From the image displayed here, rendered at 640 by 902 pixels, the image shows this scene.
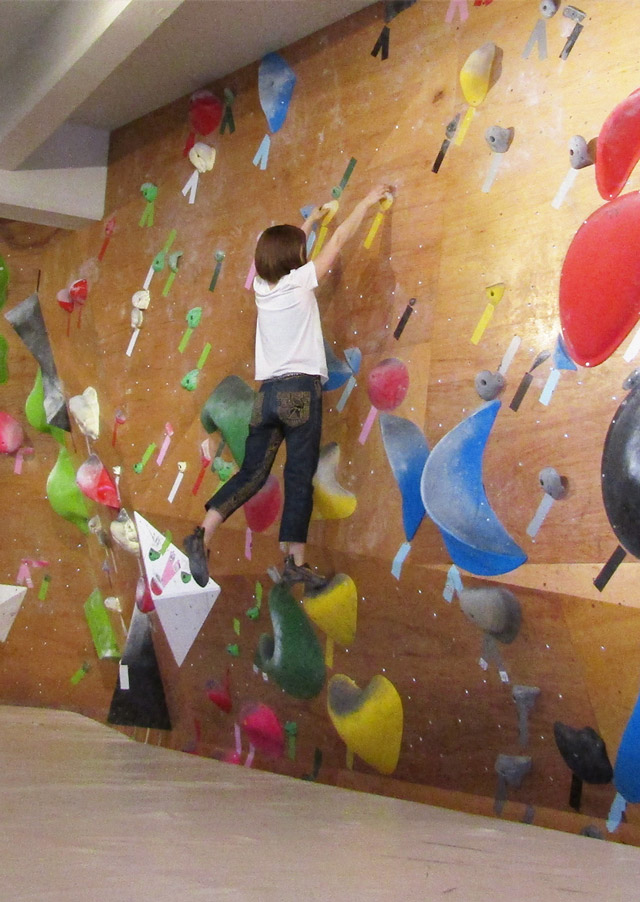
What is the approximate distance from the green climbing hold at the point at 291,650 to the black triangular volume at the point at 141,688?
0.71m

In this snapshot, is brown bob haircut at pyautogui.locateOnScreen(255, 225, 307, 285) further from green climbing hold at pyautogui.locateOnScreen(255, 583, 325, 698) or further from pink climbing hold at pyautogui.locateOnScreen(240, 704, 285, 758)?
pink climbing hold at pyautogui.locateOnScreen(240, 704, 285, 758)

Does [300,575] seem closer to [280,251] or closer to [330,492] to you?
[330,492]

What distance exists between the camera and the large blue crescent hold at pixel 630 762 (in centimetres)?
190

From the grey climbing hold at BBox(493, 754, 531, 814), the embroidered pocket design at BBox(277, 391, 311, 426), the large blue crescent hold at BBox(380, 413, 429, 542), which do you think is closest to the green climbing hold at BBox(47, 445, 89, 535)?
the embroidered pocket design at BBox(277, 391, 311, 426)

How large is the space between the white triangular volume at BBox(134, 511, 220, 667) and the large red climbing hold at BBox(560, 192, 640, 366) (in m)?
1.65

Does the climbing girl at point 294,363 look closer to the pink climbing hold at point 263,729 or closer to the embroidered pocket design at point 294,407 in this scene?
the embroidered pocket design at point 294,407

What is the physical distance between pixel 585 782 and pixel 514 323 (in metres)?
1.06

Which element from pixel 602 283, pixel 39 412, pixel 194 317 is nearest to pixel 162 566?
pixel 194 317

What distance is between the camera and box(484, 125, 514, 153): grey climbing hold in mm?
2205

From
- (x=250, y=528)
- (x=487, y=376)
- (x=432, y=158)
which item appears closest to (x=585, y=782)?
(x=487, y=376)

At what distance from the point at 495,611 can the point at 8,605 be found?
2781 millimetres

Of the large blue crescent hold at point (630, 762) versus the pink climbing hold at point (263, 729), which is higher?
the large blue crescent hold at point (630, 762)

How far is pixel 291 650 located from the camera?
112 inches

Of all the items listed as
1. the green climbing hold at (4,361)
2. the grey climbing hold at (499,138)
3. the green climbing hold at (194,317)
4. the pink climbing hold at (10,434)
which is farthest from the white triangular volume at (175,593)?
the grey climbing hold at (499,138)
